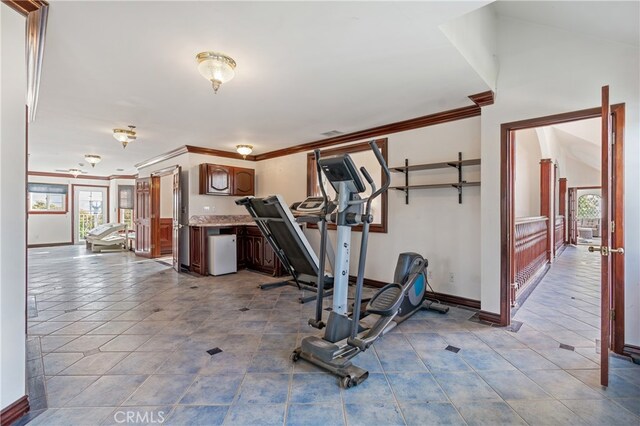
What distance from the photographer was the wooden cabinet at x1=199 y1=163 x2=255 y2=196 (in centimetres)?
588

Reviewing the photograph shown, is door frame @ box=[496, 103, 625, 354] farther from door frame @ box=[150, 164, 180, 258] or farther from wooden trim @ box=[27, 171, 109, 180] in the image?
wooden trim @ box=[27, 171, 109, 180]

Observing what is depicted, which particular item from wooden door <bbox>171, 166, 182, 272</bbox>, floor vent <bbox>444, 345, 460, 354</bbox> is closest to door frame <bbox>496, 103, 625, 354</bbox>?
floor vent <bbox>444, 345, 460, 354</bbox>

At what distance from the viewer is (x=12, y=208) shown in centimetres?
169

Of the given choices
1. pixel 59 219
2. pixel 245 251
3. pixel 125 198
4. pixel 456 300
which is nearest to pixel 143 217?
pixel 245 251

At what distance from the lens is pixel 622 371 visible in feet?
7.29

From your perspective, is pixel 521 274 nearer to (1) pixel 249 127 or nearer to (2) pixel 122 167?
(1) pixel 249 127

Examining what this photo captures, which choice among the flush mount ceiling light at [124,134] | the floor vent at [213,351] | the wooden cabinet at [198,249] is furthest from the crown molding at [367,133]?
the floor vent at [213,351]

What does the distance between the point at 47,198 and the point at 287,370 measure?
12.0 metres

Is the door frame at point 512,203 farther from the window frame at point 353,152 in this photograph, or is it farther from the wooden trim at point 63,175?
the wooden trim at point 63,175

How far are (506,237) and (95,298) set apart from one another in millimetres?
5266

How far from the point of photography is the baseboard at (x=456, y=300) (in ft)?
12.0

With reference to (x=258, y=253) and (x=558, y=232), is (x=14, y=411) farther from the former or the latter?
(x=558, y=232)

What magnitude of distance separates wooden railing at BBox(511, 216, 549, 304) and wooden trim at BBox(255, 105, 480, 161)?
64.2 inches

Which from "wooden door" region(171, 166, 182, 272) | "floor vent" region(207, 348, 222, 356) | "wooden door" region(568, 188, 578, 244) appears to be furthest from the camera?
"wooden door" region(568, 188, 578, 244)
